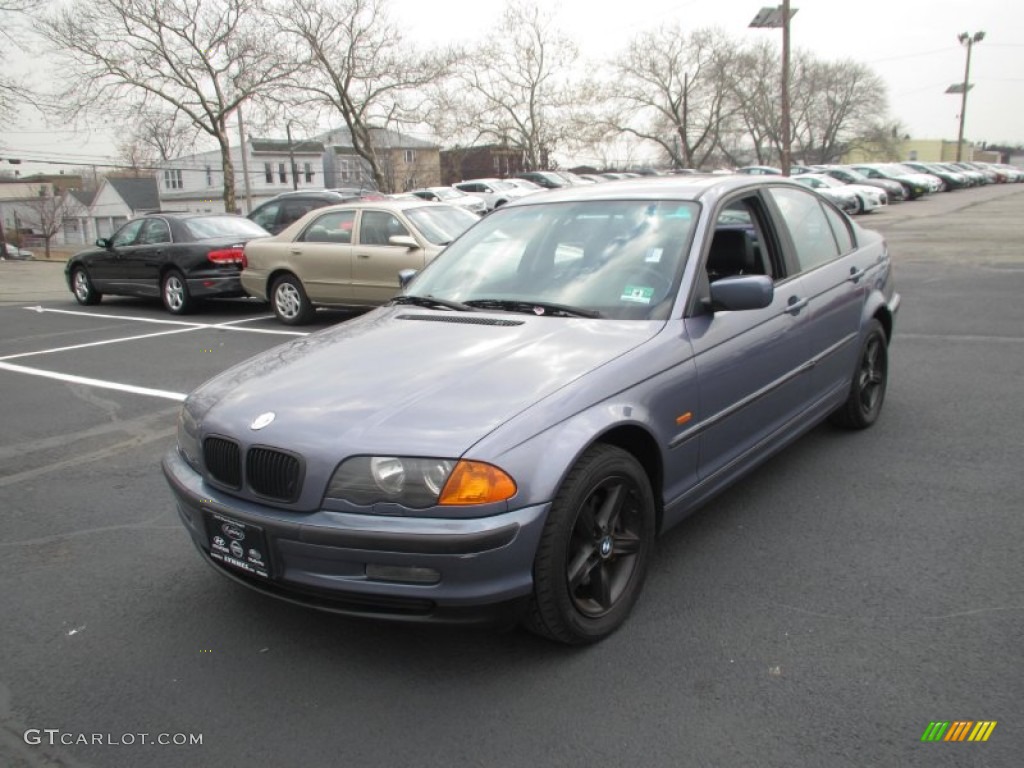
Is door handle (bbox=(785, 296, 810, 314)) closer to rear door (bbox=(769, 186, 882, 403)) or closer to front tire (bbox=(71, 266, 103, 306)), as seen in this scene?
rear door (bbox=(769, 186, 882, 403))

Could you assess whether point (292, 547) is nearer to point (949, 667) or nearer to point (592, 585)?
point (592, 585)

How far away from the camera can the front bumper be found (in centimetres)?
244

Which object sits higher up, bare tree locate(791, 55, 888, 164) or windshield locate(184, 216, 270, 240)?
bare tree locate(791, 55, 888, 164)

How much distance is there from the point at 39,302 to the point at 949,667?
1590 centimetres

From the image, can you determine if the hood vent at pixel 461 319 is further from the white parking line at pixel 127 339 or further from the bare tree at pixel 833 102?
the bare tree at pixel 833 102

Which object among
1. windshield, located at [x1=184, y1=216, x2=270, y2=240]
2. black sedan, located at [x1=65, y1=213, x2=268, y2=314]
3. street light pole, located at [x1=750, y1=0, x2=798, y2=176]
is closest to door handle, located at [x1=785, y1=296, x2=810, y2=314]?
A: black sedan, located at [x1=65, y1=213, x2=268, y2=314]

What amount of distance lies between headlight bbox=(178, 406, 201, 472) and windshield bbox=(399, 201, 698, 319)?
4.43ft

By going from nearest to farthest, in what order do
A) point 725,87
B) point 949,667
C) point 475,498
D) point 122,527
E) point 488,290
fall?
point 475,498
point 949,667
point 488,290
point 122,527
point 725,87

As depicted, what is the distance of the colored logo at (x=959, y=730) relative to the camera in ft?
7.59

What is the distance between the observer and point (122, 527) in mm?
4109

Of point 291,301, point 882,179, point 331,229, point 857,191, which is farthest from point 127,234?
point 882,179

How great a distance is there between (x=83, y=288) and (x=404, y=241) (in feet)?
25.1

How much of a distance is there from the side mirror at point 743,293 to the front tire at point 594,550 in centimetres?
85

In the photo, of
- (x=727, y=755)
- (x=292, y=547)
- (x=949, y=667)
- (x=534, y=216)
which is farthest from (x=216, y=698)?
(x=534, y=216)
